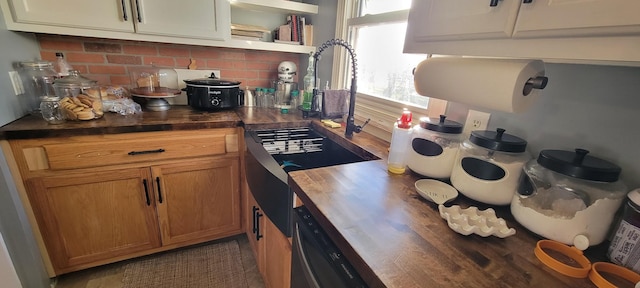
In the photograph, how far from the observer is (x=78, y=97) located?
1.39 m

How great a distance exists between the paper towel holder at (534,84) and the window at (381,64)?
0.46m

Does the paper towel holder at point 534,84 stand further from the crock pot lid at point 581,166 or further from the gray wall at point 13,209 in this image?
the gray wall at point 13,209

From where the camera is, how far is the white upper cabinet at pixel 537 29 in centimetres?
45

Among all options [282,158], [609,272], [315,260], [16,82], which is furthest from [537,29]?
[16,82]

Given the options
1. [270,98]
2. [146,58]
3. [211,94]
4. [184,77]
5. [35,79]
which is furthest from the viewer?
[270,98]

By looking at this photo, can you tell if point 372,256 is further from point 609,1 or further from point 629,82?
point 629,82

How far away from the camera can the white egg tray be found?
2.07 ft

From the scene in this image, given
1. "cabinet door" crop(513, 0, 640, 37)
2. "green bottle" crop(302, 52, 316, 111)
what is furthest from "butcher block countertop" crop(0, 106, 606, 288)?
"green bottle" crop(302, 52, 316, 111)

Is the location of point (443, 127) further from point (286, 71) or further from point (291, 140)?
point (286, 71)

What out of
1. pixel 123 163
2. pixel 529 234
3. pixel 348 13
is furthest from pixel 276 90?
pixel 529 234

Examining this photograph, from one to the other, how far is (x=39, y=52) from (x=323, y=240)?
6.73ft

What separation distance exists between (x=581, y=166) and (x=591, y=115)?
203 mm

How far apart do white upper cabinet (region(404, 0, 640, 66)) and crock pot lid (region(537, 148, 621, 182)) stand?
218mm

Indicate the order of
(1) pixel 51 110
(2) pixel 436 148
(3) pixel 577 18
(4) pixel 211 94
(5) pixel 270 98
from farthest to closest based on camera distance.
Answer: (5) pixel 270 98
(4) pixel 211 94
(1) pixel 51 110
(2) pixel 436 148
(3) pixel 577 18
